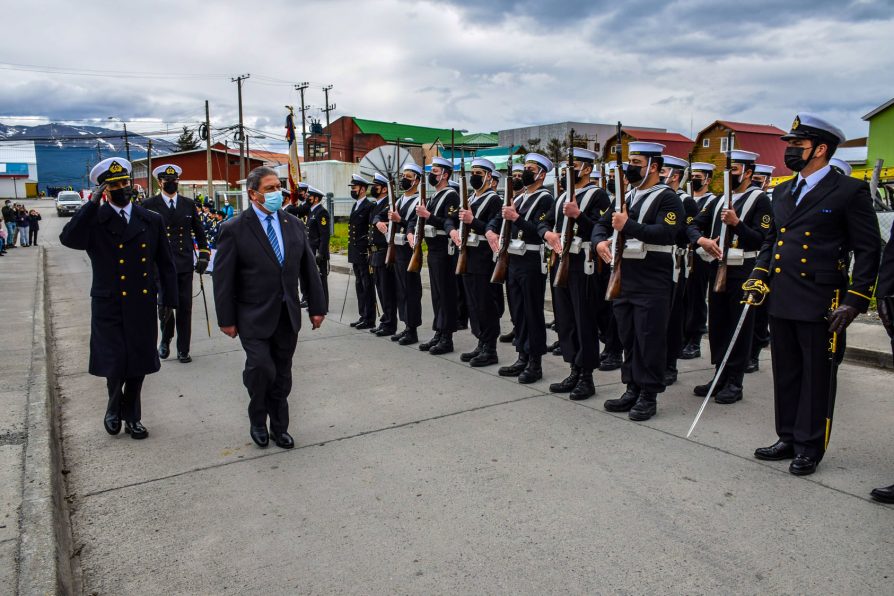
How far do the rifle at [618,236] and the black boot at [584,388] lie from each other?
851mm

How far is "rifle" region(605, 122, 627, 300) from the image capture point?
530cm

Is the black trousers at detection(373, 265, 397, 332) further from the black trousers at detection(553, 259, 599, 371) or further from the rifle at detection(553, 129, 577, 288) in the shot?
the rifle at detection(553, 129, 577, 288)

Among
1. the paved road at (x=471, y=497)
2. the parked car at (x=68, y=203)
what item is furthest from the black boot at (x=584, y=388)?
the parked car at (x=68, y=203)

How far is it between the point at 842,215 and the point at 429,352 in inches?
185

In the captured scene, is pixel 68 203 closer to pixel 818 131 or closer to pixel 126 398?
pixel 126 398

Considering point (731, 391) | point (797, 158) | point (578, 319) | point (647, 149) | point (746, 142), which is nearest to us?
point (797, 158)

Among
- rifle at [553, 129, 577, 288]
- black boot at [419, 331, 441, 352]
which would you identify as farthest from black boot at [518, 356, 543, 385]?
black boot at [419, 331, 441, 352]

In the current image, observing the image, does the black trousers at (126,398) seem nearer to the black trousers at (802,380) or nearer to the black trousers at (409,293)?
the black trousers at (409,293)

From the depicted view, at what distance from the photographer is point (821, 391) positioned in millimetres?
4285

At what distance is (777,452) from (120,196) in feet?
15.7

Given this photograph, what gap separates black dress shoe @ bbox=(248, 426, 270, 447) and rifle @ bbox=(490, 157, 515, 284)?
2724 mm

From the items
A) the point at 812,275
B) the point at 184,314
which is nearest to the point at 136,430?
the point at 184,314

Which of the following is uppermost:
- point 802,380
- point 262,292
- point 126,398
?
point 262,292

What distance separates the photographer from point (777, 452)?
14.8 ft
